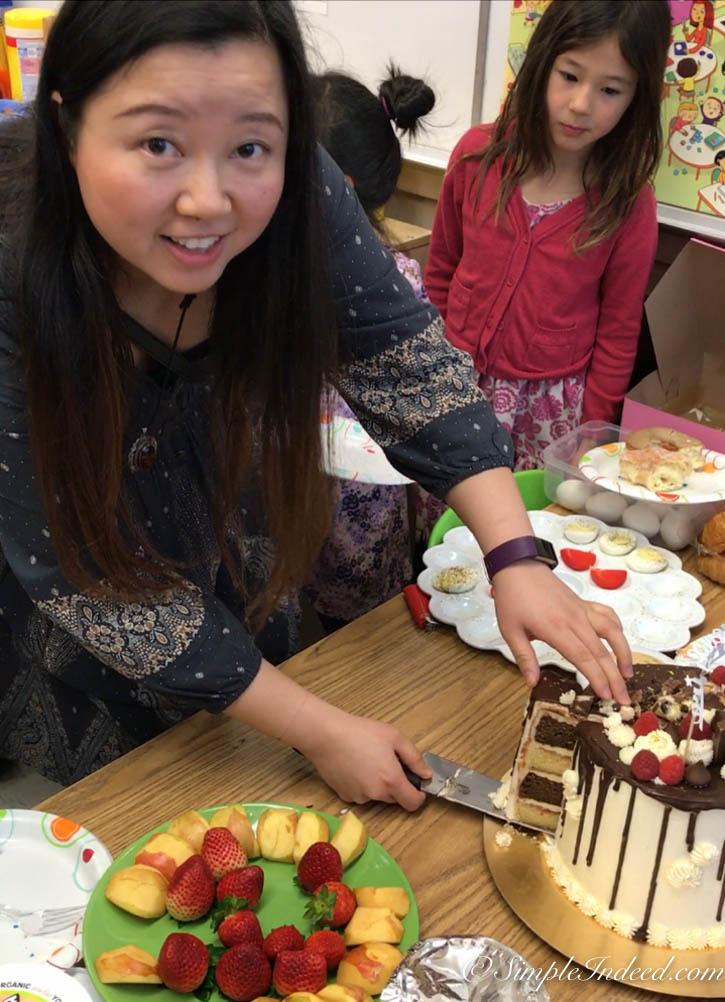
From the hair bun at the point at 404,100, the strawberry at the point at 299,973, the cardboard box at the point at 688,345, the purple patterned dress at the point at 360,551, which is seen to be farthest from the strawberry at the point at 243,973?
the hair bun at the point at 404,100

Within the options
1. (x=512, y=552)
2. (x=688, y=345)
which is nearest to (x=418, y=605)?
(x=512, y=552)

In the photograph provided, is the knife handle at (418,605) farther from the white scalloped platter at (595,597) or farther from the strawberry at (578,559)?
the strawberry at (578,559)

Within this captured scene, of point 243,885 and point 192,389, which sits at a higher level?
point 192,389

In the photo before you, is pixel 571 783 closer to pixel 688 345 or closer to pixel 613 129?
pixel 688 345

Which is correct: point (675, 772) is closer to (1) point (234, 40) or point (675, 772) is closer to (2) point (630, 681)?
(2) point (630, 681)

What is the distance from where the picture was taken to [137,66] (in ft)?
2.47

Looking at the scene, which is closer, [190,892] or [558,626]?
[190,892]

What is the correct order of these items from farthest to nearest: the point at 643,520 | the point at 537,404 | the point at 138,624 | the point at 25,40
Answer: the point at 25,40 → the point at 537,404 → the point at 643,520 → the point at 138,624

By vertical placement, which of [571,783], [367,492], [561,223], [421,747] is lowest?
[367,492]

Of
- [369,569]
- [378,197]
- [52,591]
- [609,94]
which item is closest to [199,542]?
[52,591]

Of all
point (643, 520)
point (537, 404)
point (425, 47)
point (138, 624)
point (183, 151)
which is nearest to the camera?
point (183, 151)

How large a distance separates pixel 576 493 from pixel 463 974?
3.15 ft

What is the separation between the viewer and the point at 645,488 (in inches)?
64.1

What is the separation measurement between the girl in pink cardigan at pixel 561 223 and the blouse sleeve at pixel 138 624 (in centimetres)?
143
